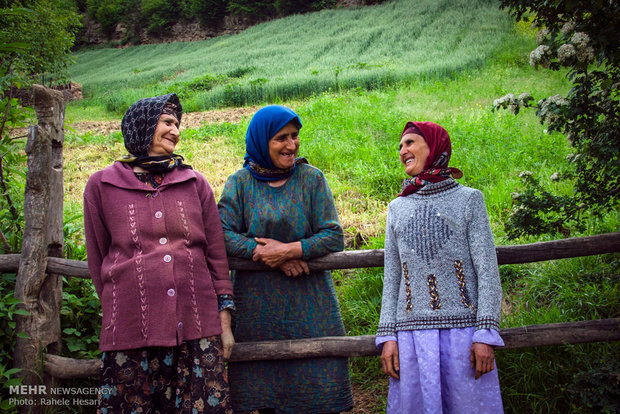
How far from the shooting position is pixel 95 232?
7.61 ft

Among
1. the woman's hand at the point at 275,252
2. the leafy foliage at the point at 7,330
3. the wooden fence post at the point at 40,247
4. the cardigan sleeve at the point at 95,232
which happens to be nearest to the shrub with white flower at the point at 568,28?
the woman's hand at the point at 275,252

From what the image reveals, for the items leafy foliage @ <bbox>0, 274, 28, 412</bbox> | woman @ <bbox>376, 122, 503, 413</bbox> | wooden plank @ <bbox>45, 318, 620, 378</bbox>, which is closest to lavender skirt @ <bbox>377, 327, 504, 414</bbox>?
woman @ <bbox>376, 122, 503, 413</bbox>

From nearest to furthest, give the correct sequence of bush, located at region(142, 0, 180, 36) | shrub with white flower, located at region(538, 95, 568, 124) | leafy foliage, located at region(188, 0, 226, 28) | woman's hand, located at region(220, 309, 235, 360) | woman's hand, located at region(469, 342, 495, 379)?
1. woman's hand, located at region(469, 342, 495, 379)
2. woman's hand, located at region(220, 309, 235, 360)
3. shrub with white flower, located at region(538, 95, 568, 124)
4. leafy foliage, located at region(188, 0, 226, 28)
5. bush, located at region(142, 0, 180, 36)

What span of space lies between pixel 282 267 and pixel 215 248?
386mm

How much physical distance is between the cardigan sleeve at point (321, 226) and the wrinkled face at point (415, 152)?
469 millimetres

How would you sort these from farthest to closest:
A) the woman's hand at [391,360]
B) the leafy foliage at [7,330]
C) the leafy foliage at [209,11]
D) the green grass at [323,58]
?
the leafy foliage at [209,11], the green grass at [323,58], the leafy foliage at [7,330], the woman's hand at [391,360]

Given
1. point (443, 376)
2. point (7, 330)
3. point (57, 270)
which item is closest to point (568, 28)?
point (443, 376)

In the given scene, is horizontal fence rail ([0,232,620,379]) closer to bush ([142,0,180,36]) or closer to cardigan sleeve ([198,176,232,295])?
cardigan sleeve ([198,176,232,295])

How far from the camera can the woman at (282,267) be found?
8.24 feet

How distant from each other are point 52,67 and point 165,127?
71.5ft

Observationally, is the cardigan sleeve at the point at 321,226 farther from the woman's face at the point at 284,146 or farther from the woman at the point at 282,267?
the woman's face at the point at 284,146

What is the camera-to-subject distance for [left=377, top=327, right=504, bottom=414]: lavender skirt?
2.08m

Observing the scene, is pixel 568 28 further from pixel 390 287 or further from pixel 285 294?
pixel 285 294

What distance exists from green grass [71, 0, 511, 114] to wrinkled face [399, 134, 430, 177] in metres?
11.5
